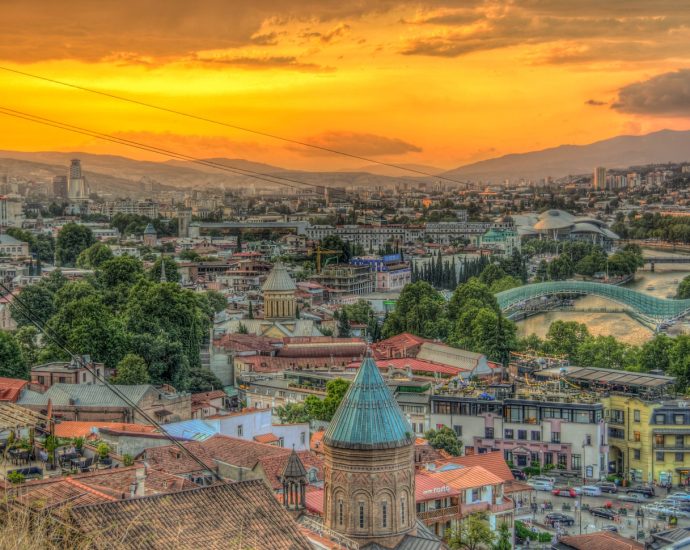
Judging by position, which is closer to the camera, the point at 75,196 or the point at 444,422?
the point at 444,422

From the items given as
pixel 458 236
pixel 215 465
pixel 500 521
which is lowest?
pixel 500 521

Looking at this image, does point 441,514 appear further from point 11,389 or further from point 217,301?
point 217,301

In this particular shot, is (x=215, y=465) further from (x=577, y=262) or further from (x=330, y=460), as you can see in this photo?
(x=577, y=262)

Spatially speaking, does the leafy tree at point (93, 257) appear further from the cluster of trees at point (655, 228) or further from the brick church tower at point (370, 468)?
the cluster of trees at point (655, 228)

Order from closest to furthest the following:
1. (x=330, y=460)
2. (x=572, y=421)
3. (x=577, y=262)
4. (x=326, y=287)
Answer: (x=330, y=460) → (x=572, y=421) → (x=326, y=287) → (x=577, y=262)

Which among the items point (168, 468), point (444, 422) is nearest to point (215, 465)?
point (168, 468)

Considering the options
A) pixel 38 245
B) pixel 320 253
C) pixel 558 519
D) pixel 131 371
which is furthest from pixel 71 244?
pixel 558 519

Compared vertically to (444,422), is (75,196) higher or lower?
higher

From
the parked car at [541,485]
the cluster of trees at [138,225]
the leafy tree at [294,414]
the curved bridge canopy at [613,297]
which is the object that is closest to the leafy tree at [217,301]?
the curved bridge canopy at [613,297]
